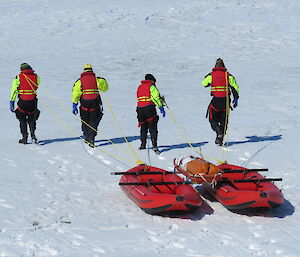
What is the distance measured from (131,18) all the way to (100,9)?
2.59 meters

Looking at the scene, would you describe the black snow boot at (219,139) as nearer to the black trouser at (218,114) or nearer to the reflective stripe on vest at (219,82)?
the black trouser at (218,114)

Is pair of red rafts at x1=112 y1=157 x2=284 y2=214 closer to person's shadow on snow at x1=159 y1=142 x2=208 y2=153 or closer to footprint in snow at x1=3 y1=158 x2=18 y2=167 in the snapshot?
person's shadow on snow at x1=159 y1=142 x2=208 y2=153

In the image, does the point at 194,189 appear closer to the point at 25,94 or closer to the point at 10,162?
the point at 10,162

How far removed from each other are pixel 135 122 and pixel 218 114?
3873 millimetres

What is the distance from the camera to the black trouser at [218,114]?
39.3ft

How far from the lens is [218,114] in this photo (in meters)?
12.2

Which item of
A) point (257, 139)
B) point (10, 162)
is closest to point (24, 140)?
point (10, 162)

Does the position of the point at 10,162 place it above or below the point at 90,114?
below

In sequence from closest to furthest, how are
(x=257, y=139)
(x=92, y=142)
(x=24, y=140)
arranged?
1. (x=92, y=142)
2. (x=24, y=140)
3. (x=257, y=139)

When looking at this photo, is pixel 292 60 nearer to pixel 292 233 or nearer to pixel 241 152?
pixel 241 152

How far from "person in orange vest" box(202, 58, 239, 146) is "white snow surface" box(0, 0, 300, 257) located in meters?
0.76

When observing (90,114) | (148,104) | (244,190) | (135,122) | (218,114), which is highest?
(148,104)

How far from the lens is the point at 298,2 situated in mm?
33812

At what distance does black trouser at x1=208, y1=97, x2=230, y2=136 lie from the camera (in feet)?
39.3
